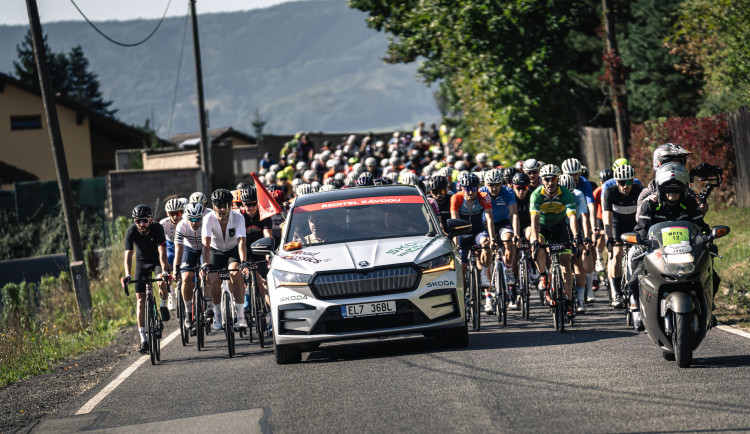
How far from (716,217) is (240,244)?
11.0m

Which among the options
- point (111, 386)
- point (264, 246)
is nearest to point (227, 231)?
point (264, 246)

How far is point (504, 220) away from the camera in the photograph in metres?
15.9

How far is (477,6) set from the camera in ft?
109

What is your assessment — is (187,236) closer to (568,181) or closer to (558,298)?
(558,298)

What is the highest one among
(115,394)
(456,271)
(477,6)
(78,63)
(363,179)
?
(78,63)

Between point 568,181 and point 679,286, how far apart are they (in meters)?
5.92

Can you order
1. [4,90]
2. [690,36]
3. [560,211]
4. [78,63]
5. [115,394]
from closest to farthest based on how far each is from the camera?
[115,394] → [560,211] → [690,36] → [4,90] → [78,63]

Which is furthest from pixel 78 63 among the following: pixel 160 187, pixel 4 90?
pixel 160 187

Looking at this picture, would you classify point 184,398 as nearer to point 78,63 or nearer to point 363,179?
point 363,179

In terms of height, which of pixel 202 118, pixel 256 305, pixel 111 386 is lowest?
pixel 111 386

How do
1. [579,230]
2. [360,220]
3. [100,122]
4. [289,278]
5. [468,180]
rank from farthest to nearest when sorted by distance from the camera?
[100,122]
[468,180]
[579,230]
[360,220]
[289,278]

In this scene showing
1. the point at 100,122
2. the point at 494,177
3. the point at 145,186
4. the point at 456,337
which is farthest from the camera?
the point at 100,122

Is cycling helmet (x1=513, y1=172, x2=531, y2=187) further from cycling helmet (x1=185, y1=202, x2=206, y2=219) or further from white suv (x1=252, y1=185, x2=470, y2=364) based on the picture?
cycling helmet (x1=185, y1=202, x2=206, y2=219)

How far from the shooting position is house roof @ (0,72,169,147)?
5541cm
